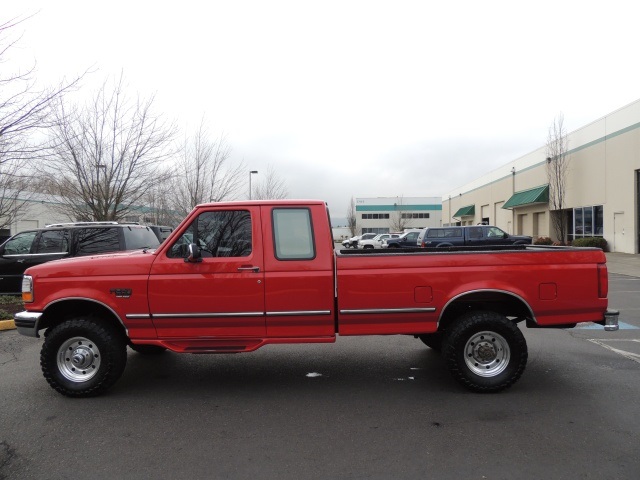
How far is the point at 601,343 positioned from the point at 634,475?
13.6 feet

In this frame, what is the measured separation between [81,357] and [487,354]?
4290 mm

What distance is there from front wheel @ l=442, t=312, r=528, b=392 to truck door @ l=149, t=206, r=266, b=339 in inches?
79.8

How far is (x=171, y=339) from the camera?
4.71 meters

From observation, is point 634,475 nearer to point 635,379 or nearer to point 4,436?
point 635,379

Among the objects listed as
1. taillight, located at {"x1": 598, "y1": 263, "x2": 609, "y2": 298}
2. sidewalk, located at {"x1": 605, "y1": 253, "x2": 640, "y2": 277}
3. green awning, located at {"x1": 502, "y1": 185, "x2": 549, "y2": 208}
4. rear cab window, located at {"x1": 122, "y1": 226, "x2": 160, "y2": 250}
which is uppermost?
green awning, located at {"x1": 502, "y1": 185, "x2": 549, "y2": 208}

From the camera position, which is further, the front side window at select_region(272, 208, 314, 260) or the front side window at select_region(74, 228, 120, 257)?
the front side window at select_region(74, 228, 120, 257)

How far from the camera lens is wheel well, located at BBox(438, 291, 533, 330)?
4.71 m

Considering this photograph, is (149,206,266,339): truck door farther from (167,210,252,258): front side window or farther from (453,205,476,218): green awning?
(453,205,476,218): green awning

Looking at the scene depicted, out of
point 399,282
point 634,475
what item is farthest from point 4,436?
point 634,475

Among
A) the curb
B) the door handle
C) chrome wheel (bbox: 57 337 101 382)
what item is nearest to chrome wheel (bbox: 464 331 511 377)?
the door handle

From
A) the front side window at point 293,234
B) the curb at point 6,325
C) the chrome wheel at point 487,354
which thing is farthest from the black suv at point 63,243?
the chrome wheel at point 487,354

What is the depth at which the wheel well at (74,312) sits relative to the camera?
4777mm

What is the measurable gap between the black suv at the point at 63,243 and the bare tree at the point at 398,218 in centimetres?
7419

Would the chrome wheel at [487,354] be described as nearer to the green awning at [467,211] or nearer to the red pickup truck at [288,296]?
the red pickup truck at [288,296]
